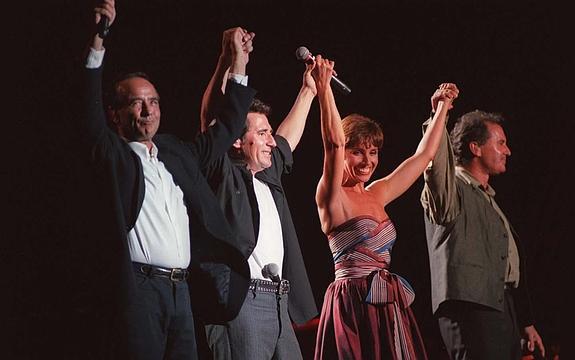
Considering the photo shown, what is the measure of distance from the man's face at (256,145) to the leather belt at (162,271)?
2.25 ft

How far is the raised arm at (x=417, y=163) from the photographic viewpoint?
3.39m

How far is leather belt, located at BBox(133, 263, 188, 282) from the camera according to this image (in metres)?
2.34

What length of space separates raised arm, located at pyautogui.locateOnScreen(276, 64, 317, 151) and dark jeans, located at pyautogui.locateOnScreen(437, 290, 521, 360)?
887mm

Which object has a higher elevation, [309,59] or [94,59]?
[309,59]

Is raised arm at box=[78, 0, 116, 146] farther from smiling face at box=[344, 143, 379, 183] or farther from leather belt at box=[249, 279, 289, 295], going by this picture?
smiling face at box=[344, 143, 379, 183]

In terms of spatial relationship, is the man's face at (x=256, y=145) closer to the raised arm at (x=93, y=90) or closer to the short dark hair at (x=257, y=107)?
the short dark hair at (x=257, y=107)

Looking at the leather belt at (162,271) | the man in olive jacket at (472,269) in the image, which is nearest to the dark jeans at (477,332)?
the man in olive jacket at (472,269)

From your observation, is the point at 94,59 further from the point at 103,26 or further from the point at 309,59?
→ the point at 309,59

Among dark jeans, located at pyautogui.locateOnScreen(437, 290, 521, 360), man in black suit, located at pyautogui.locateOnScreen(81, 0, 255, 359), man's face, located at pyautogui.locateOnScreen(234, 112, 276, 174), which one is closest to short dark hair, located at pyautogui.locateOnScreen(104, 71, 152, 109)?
man in black suit, located at pyautogui.locateOnScreen(81, 0, 255, 359)

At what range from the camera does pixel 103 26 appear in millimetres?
2281

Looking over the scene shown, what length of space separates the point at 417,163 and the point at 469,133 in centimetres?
50

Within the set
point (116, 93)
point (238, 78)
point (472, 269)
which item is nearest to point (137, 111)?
point (116, 93)

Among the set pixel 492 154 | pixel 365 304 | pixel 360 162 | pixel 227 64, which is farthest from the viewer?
pixel 492 154

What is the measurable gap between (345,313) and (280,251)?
0.42 meters
